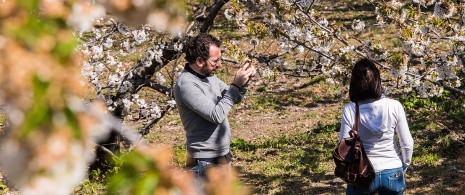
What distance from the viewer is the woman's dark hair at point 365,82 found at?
360cm

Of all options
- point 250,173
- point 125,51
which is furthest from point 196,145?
point 125,51

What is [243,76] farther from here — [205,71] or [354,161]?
[354,161]

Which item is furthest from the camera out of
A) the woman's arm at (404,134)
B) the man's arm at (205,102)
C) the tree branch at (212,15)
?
the tree branch at (212,15)

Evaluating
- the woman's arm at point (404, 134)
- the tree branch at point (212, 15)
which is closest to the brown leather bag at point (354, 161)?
the woman's arm at point (404, 134)

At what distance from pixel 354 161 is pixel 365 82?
0.46m

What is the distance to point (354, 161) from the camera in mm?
3668

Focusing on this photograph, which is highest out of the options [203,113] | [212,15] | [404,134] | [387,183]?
[212,15]

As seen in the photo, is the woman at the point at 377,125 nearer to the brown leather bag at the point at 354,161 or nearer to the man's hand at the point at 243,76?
the brown leather bag at the point at 354,161

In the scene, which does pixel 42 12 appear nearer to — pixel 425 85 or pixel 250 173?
pixel 425 85

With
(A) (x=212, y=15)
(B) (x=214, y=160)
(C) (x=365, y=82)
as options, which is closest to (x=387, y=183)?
(C) (x=365, y=82)

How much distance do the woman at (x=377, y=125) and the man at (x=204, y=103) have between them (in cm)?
64

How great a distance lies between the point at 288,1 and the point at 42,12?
4.65 metres

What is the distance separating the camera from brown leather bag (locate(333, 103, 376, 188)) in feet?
11.9

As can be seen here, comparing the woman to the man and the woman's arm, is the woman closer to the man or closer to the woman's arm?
the woman's arm
